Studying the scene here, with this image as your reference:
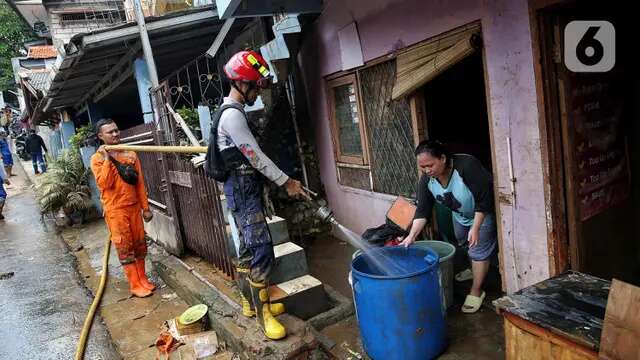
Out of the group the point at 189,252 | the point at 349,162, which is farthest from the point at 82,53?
the point at 349,162

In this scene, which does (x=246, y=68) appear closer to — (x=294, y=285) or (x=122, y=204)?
(x=294, y=285)

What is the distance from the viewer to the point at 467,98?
6426 mm

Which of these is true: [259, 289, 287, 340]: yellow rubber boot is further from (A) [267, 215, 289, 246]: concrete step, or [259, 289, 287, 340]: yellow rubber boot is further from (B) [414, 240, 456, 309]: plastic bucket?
(B) [414, 240, 456, 309]: plastic bucket

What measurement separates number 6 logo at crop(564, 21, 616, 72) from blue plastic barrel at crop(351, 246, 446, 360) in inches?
70.8

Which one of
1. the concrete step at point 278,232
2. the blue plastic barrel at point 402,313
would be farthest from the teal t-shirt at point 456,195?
the concrete step at point 278,232

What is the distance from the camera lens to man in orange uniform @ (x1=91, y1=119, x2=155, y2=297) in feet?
17.4

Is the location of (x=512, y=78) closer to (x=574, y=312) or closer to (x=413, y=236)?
(x=413, y=236)

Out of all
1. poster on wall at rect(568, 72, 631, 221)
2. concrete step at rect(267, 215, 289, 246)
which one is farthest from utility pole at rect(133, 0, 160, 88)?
poster on wall at rect(568, 72, 631, 221)

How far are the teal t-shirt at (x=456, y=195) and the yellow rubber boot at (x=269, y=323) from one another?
177 cm

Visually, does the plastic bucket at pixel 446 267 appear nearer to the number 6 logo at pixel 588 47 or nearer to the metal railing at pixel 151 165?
the number 6 logo at pixel 588 47

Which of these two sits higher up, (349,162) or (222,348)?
(349,162)

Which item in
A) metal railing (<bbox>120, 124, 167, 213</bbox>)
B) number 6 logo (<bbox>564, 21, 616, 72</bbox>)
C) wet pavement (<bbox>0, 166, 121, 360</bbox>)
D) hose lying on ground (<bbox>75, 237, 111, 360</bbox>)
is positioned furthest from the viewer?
metal railing (<bbox>120, 124, 167, 213</bbox>)

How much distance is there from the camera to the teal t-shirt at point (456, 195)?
3.83m

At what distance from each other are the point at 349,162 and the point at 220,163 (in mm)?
3083
